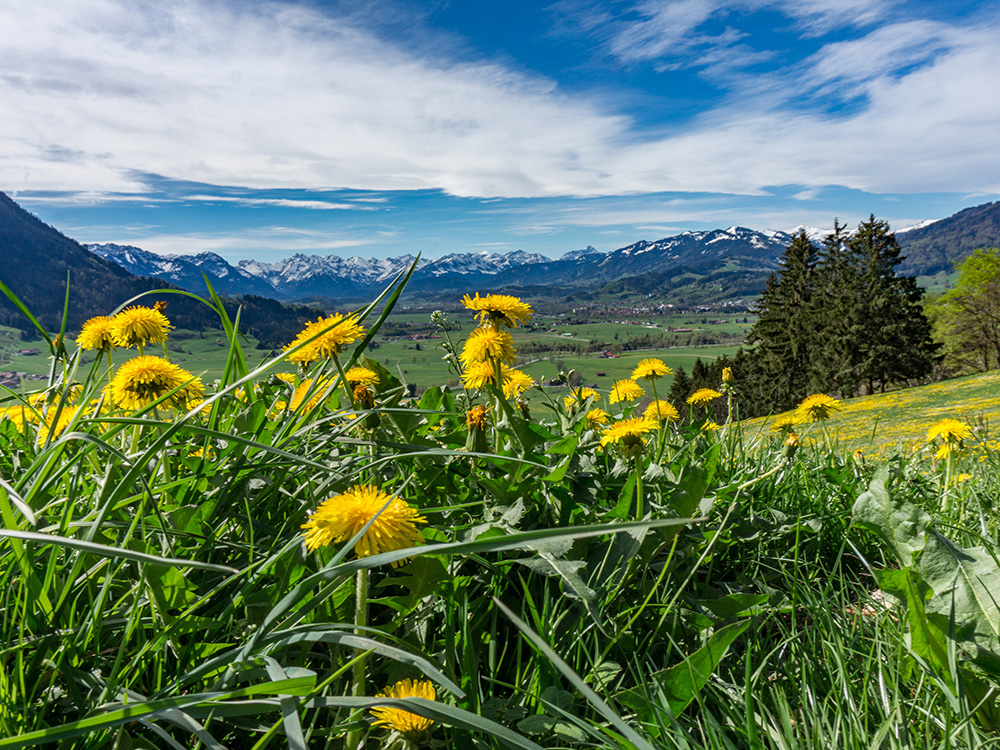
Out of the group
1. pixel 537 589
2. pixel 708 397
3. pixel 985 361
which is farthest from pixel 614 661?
pixel 985 361

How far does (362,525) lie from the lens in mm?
1100

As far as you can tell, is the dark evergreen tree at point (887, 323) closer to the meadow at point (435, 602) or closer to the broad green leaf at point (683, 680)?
the meadow at point (435, 602)

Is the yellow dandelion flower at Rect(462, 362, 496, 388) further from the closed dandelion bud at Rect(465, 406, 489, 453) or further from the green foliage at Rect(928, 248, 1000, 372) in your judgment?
the green foliage at Rect(928, 248, 1000, 372)

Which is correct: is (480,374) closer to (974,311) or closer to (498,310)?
(498,310)

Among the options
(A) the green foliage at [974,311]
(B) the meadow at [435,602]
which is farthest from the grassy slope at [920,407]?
(A) the green foliage at [974,311]

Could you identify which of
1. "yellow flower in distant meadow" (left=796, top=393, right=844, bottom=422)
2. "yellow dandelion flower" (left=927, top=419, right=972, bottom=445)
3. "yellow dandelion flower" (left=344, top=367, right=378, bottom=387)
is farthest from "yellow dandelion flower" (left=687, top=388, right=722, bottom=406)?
"yellow dandelion flower" (left=344, top=367, right=378, bottom=387)

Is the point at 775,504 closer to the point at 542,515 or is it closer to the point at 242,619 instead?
the point at 542,515

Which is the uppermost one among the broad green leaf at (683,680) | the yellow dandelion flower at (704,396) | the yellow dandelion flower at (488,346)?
the yellow dandelion flower at (488,346)

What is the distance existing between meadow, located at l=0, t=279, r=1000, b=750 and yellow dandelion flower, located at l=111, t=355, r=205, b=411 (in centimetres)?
1

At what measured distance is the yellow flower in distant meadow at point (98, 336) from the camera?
220 cm

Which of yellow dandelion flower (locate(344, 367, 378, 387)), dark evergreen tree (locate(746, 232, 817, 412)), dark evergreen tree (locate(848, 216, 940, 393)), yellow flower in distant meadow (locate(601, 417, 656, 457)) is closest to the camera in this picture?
yellow flower in distant meadow (locate(601, 417, 656, 457))

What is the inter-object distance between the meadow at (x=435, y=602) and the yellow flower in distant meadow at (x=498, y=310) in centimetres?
17

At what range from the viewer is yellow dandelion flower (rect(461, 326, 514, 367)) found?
2.17 meters

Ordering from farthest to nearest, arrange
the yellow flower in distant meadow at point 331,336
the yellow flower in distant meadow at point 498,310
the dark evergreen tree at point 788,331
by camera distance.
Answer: the dark evergreen tree at point 788,331, the yellow flower in distant meadow at point 498,310, the yellow flower in distant meadow at point 331,336
